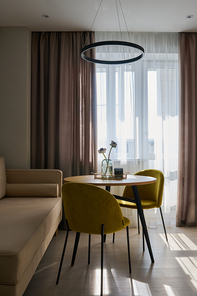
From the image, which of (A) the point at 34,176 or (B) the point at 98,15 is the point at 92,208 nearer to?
(A) the point at 34,176

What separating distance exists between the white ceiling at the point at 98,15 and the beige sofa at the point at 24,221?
1793 millimetres

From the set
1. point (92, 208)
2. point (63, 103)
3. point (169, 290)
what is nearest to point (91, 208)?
point (92, 208)

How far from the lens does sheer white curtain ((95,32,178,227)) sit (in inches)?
147

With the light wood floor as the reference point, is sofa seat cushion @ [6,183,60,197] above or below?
above

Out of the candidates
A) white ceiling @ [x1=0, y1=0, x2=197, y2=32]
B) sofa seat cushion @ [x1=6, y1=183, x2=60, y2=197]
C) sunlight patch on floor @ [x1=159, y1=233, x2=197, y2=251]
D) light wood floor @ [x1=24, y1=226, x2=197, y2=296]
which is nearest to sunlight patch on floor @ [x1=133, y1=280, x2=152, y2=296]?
light wood floor @ [x1=24, y1=226, x2=197, y2=296]

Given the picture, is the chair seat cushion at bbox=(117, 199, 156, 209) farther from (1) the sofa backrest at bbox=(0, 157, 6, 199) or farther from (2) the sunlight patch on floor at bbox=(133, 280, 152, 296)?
(1) the sofa backrest at bbox=(0, 157, 6, 199)

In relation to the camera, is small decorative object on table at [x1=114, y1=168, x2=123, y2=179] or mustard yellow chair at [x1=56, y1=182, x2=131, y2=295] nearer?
mustard yellow chair at [x1=56, y1=182, x2=131, y2=295]

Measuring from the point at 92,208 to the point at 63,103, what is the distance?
2.05m

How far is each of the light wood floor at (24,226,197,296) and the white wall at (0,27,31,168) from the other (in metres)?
1.47

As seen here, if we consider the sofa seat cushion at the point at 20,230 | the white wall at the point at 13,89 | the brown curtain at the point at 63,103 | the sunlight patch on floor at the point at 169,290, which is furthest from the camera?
the brown curtain at the point at 63,103

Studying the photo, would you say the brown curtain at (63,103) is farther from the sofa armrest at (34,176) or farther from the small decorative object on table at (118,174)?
Answer: the small decorative object on table at (118,174)

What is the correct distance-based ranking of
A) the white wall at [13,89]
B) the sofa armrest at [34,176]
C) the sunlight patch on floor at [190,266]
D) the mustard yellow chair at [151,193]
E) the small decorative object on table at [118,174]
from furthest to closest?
the white wall at [13,89] → the sofa armrest at [34,176] → the mustard yellow chair at [151,193] → the small decorative object on table at [118,174] → the sunlight patch on floor at [190,266]

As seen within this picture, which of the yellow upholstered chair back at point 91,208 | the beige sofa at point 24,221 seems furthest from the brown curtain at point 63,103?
the yellow upholstered chair back at point 91,208

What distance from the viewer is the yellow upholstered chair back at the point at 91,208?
1.97 m
